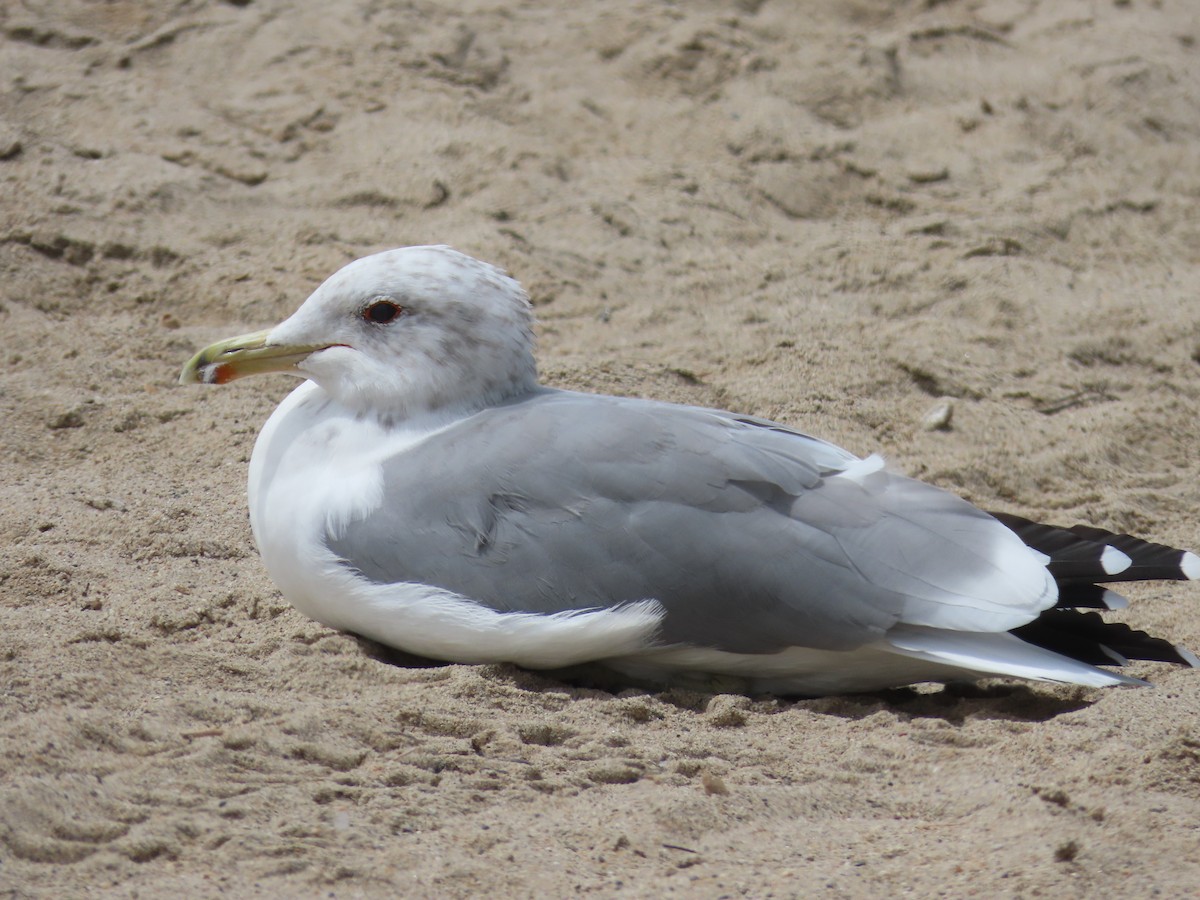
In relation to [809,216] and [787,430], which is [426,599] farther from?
[809,216]

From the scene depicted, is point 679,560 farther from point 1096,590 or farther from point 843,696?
point 1096,590

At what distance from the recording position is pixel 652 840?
117 inches

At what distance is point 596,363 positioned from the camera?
5609mm

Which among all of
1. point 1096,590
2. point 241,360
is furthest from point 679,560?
point 241,360

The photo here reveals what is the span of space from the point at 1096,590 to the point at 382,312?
1.95 meters

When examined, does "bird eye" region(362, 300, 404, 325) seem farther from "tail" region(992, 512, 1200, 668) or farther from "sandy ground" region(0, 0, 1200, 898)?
"tail" region(992, 512, 1200, 668)

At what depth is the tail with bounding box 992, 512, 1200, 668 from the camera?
3738 millimetres

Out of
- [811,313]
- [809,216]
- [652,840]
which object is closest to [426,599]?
[652,840]

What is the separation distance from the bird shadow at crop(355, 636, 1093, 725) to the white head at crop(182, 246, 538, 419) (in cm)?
67

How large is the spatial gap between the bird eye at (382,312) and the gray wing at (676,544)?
18.2 inches

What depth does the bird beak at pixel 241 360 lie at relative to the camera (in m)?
4.09

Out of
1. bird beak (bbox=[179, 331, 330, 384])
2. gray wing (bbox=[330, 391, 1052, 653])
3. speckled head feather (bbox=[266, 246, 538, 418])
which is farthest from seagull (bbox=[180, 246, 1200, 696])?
bird beak (bbox=[179, 331, 330, 384])

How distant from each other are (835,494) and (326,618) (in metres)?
1.31

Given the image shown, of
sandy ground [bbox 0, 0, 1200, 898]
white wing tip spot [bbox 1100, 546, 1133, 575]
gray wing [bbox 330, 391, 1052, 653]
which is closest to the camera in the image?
sandy ground [bbox 0, 0, 1200, 898]
